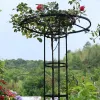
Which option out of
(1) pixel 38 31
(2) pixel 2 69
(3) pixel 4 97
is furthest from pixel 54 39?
(2) pixel 2 69

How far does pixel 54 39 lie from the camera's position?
233 cm

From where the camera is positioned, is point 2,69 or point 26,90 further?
point 26,90

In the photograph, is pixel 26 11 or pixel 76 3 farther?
pixel 76 3

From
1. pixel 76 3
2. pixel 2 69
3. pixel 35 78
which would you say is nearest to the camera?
pixel 76 3

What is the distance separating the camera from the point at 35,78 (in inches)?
207

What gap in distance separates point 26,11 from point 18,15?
85mm

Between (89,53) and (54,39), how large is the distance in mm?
3711

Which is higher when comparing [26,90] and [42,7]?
[42,7]

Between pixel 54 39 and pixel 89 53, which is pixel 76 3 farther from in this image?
pixel 89 53

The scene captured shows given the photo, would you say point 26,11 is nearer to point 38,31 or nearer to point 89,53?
point 38,31

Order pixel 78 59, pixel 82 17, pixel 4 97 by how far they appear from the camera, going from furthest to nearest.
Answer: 1. pixel 78 59
2. pixel 4 97
3. pixel 82 17

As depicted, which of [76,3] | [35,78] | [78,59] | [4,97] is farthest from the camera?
[78,59]

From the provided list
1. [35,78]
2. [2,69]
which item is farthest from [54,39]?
[35,78]

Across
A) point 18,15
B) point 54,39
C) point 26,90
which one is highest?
point 18,15
